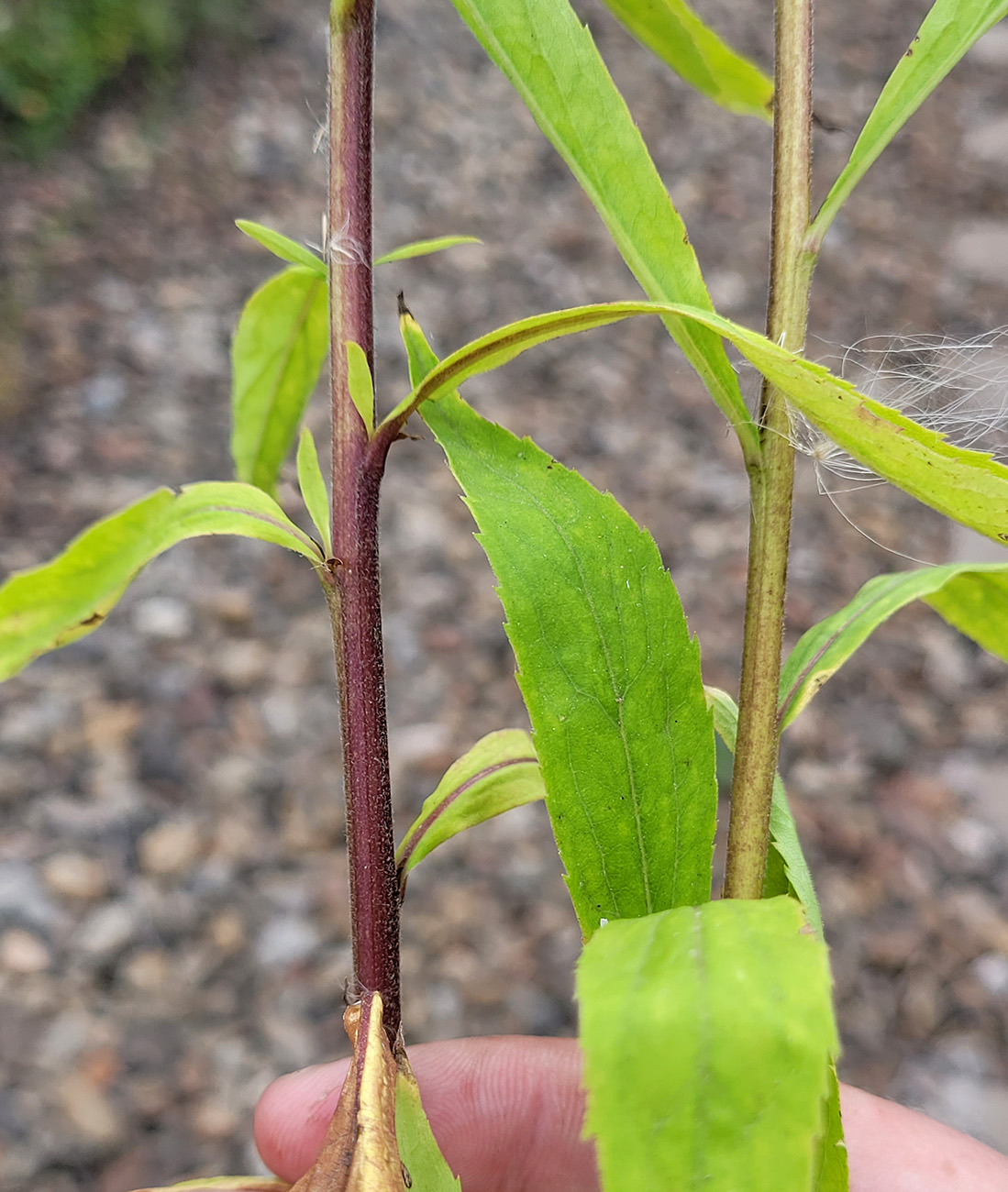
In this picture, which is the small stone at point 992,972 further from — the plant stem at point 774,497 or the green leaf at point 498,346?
the green leaf at point 498,346

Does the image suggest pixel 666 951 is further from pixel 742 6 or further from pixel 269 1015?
pixel 742 6

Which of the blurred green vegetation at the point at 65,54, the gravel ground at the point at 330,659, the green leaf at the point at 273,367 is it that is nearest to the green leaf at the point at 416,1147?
the green leaf at the point at 273,367

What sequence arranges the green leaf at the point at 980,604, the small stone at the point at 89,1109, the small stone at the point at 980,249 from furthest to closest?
the small stone at the point at 980,249, the small stone at the point at 89,1109, the green leaf at the point at 980,604

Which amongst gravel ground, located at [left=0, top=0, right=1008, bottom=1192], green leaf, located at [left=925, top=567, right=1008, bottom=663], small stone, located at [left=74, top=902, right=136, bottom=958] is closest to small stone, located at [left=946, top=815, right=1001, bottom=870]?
gravel ground, located at [left=0, top=0, right=1008, bottom=1192]

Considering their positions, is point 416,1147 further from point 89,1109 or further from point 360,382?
point 89,1109

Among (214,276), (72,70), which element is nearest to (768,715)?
(214,276)

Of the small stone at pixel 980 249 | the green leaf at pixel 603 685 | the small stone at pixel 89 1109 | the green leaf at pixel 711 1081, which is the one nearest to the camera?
the green leaf at pixel 711 1081
